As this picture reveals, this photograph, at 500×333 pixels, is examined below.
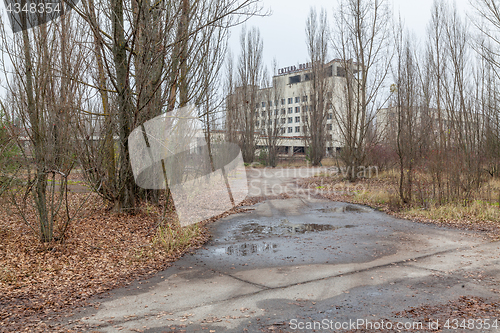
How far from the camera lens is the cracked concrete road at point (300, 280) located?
13.5 feet

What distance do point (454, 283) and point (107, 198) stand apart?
26.9ft

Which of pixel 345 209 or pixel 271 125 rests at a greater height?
pixel 271 125

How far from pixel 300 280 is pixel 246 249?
2.20m

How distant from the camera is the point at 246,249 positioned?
7434 mm

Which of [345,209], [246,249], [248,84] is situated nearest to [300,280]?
[246,249]

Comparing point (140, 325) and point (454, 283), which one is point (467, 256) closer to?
point (454, 283)

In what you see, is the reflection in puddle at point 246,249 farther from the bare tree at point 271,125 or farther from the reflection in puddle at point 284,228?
the bare tree at point 271,125

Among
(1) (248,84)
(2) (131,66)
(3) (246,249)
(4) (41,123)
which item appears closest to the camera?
(4) (41,123)

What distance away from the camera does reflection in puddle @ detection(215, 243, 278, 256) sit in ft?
23.6

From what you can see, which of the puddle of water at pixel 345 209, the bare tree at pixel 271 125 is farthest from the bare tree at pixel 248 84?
the puddle of water at pixel 345 209

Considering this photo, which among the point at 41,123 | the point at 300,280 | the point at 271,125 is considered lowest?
the point at 300,280

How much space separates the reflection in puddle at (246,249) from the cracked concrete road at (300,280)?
0.02 meters

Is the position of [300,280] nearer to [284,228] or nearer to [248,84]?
[284,228]

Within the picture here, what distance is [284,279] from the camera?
18.0 ft
